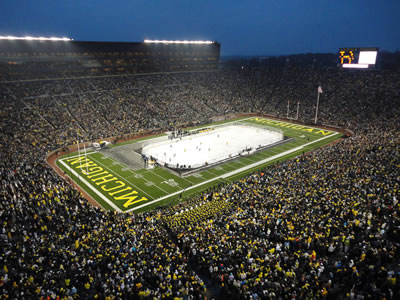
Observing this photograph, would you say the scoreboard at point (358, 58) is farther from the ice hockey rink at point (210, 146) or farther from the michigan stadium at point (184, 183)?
the ice hockey rink at point (210, 146)

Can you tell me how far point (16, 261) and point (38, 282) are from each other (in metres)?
1.91

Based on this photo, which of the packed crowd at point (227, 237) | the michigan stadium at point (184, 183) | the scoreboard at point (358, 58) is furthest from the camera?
the scoreboard at point (358, 58)

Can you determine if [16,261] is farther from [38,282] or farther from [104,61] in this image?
[104,61]

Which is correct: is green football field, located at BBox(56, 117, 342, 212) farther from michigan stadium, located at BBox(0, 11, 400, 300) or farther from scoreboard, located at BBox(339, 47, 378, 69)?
scoreboard, located at BBox(339, 47, 378, 69)

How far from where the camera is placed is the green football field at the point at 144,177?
25.8 metres

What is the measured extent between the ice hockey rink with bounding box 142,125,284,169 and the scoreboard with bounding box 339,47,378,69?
19.1 m

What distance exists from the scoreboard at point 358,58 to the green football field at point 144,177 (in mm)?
18943

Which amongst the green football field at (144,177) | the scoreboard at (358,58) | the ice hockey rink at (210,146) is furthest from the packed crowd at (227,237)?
the scoreboard at (358,58)

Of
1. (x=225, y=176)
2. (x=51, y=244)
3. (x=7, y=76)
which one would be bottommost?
(x=225, y=176)

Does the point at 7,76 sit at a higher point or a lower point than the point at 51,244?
higher

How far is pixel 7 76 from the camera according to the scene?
50.1m

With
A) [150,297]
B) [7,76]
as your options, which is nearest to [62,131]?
[7,76]

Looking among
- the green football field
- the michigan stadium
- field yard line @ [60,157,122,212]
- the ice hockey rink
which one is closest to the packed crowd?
the michigan stadium

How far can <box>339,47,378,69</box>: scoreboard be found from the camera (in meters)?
48.1
